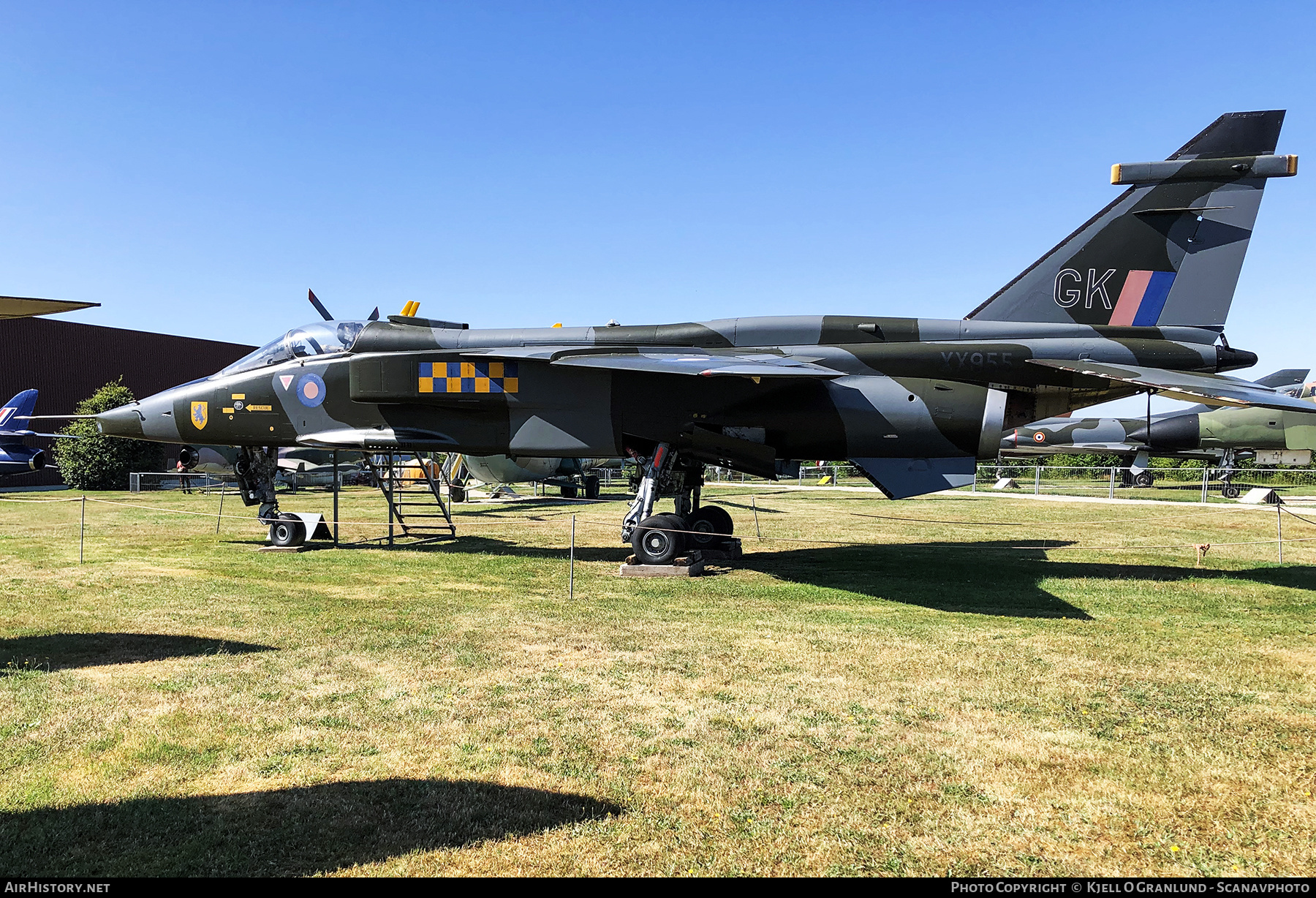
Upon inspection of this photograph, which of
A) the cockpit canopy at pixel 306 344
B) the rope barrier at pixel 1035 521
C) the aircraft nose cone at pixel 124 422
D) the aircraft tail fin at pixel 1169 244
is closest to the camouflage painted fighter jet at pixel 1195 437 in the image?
the rope barrier at pixel 1035 521

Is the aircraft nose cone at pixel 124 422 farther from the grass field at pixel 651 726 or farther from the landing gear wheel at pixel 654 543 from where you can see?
the landing gear wheel at pixel 654 543

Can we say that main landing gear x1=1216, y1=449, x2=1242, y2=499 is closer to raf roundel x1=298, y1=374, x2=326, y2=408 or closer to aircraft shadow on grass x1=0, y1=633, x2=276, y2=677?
raf roundel x1=298, y1=374, x2=326, y2=408

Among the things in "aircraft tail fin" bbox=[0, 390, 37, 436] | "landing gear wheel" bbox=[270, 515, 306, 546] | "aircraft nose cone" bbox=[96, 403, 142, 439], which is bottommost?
"landing gear wheel" bbox=[270, 515, 306, 546]

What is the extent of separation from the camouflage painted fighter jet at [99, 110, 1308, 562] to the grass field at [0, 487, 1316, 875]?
85.8 inches

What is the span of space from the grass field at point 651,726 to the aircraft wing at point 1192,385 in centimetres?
233

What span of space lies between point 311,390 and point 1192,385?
41.2ft

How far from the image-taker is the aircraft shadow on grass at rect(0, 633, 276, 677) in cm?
607

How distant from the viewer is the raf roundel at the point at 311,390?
1261 centimetres

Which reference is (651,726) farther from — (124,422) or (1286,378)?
(1286,378)

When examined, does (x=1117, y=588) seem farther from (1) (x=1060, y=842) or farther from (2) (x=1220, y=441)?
(2) (x=1220, y=441)

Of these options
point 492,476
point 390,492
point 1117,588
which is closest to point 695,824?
point 1117,588

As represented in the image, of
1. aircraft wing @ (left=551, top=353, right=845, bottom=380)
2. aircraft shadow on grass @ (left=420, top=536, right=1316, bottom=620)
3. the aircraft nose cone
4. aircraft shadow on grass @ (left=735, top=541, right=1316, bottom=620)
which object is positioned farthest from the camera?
the aircraft nose cone

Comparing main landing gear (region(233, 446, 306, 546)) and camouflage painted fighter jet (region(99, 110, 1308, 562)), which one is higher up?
camouflage painted fighter jet (region(99, 110, 1308, 562))

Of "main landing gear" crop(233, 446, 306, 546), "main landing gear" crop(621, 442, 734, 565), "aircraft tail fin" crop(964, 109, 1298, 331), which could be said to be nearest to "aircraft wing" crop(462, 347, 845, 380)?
"main landing gear" crop(621, 442, 734, 565)
